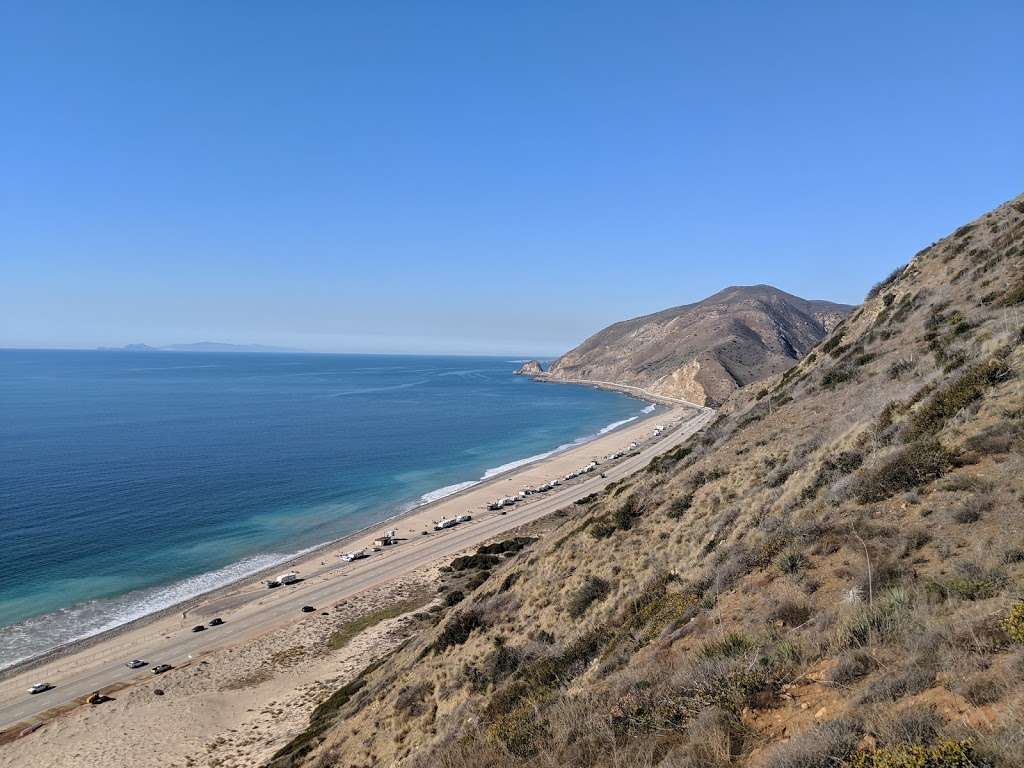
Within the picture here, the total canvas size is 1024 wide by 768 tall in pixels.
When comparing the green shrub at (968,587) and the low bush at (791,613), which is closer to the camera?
the green shrub at (968,587)

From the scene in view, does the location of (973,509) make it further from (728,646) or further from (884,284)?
(884,284)

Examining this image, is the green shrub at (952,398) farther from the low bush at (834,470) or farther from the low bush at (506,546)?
the low bush at (506,546)

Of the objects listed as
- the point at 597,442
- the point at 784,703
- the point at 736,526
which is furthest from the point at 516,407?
the point at 784,703

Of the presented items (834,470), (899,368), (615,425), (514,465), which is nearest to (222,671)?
(834,470)

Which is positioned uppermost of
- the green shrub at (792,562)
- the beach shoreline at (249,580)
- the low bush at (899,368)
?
the low bush at (899,368)

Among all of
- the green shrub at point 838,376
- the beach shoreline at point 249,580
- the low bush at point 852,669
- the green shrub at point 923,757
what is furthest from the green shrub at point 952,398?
the beach shoreline at point 249,580

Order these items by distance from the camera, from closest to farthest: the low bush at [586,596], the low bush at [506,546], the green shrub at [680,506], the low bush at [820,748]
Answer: the low bush at [820,748], the low bush at [586,596], the green shrub at [680,506], the low bush at [506,546]
